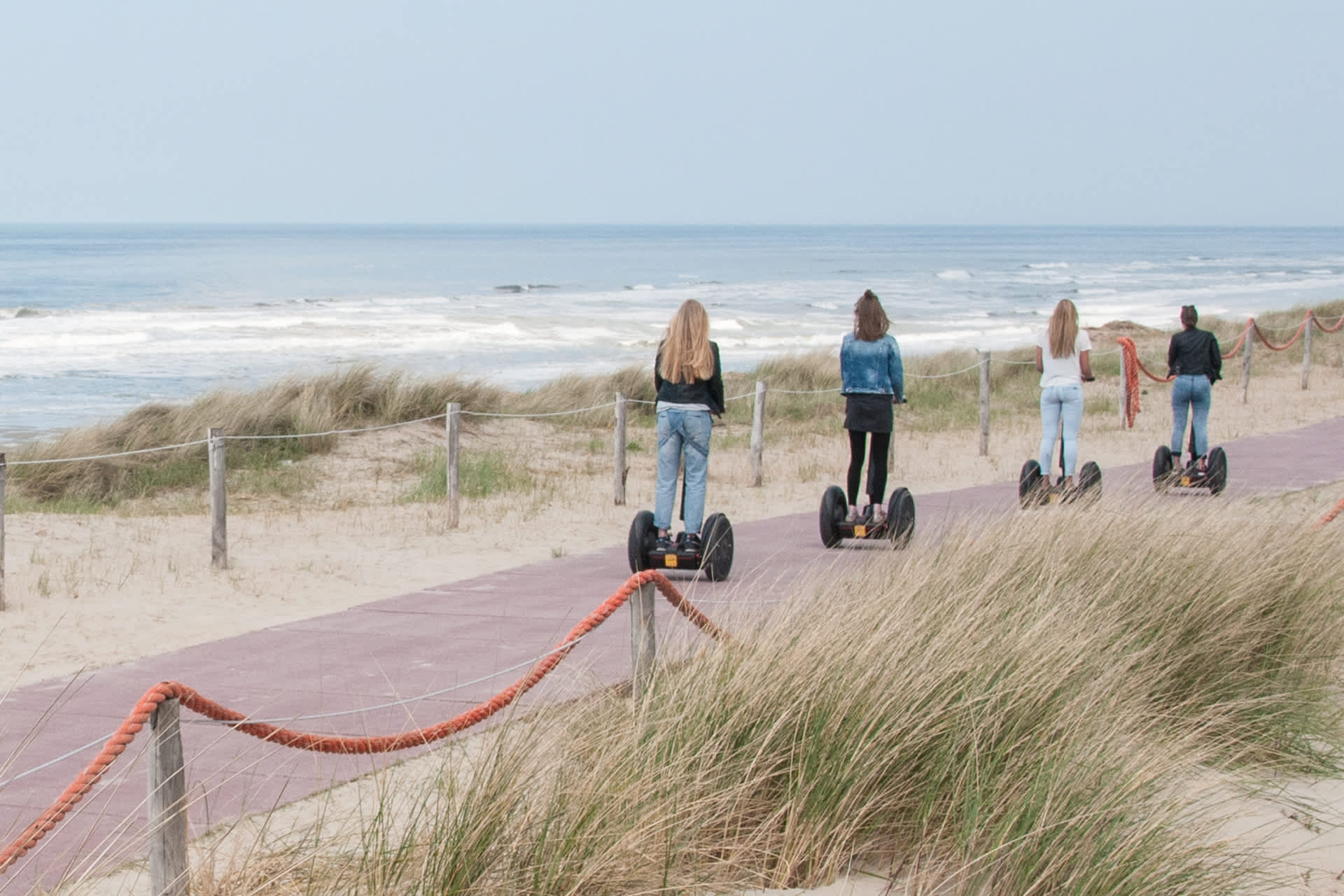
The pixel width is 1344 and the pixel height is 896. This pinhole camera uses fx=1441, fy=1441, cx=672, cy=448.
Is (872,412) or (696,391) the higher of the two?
(696,391)

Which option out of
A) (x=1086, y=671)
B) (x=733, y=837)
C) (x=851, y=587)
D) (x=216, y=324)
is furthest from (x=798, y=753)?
(x=216, y=324)

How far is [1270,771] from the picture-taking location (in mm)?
5344

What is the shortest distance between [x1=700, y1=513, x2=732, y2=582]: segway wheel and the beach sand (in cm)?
170

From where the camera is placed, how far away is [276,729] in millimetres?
3553

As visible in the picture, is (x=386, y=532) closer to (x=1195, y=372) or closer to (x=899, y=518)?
(x=899, y=518)

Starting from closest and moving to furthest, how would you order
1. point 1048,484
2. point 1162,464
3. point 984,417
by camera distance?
point 1048,484, point 1162,464, point 984,417

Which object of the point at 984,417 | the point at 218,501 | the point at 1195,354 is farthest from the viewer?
the point at 984,417

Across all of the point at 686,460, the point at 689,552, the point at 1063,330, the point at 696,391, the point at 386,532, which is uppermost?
the point at 1063,330

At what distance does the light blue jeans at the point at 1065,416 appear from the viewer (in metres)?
11.0

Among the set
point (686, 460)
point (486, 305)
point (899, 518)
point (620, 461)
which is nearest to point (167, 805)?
point (686, 460)

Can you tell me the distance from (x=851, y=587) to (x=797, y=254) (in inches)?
4564

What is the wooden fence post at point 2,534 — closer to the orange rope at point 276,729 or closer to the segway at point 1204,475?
the orange rope at point 276,729

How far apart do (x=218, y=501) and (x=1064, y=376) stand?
6.19 metres

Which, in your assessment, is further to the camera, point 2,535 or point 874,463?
point 874,463
